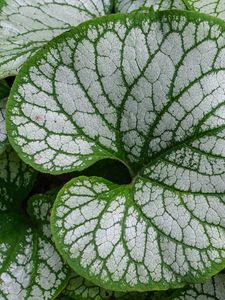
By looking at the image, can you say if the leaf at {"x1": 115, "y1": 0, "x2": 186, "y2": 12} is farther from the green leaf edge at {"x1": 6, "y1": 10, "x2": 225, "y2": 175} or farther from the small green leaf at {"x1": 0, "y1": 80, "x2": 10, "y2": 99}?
the small green leaf at {"x1": 0, "y1": 80, "x2": 10, "y2": 99}

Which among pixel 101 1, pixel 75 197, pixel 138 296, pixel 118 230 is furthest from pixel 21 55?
pixel 138 296

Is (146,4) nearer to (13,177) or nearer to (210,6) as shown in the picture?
(210,6)

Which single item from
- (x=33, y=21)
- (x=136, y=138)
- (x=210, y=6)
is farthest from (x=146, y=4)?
(x=136, y=138)

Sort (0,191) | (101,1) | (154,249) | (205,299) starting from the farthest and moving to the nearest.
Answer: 1. (101,1)
2. (0,191)
3. (205,299)
4. (154,249)

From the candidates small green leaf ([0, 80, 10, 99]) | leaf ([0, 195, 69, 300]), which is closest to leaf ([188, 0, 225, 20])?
small green leaf ([0, 80, 10, 99])

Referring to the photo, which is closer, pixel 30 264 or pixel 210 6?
pixel 30 264

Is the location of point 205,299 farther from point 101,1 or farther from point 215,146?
point 101,1
